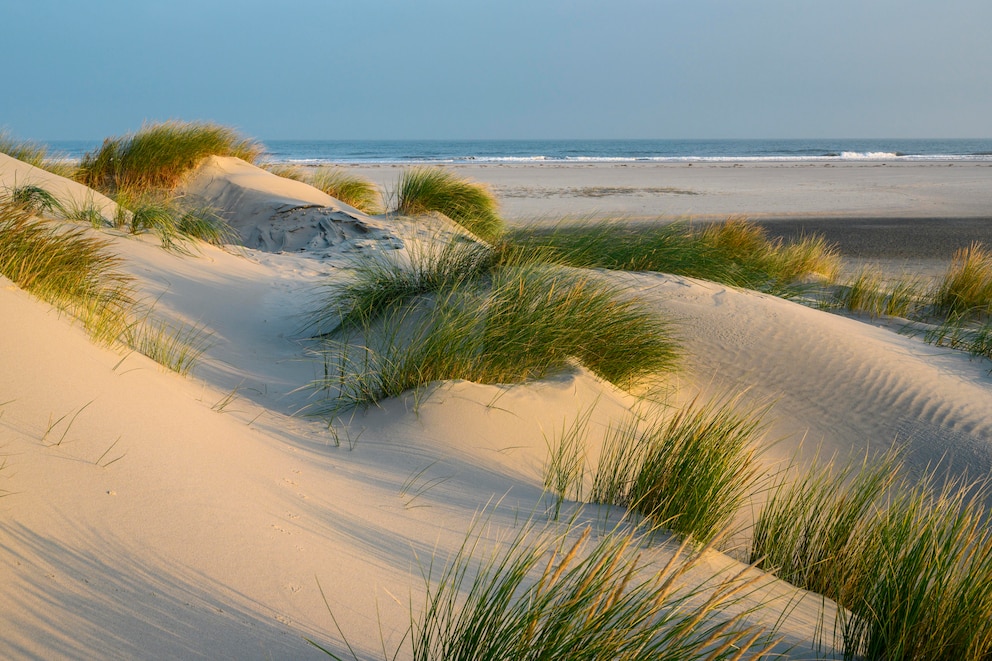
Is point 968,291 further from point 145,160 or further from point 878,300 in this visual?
point 145,160

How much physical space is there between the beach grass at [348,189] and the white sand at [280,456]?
5.60 m

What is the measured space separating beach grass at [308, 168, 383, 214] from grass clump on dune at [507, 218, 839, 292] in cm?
471

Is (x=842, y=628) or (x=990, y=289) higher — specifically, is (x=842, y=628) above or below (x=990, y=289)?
below

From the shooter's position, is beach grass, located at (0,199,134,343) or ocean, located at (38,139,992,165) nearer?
beach grass, located at (0,199,134,343)

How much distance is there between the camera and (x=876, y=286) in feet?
24.8

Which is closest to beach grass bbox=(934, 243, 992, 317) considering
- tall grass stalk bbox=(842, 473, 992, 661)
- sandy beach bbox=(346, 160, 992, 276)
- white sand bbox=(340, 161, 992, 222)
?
sandy beach bbox=(346, 160, 992, 276)

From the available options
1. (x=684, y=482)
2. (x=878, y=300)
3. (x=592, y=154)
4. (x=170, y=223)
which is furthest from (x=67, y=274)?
(x=592, y=154)

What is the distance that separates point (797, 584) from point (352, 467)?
1.61m

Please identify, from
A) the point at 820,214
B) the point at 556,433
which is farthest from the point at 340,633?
the point at 820,214

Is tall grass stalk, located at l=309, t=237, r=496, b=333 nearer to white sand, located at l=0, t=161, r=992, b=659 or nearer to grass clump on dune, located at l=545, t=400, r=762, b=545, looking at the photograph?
white sand, located at l=0, t=161, r=992, b=659

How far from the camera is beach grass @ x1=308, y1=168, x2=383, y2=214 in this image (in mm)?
10977

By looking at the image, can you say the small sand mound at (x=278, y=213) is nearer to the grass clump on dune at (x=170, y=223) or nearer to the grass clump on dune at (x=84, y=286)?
the grass clump on dune at (x=170, y=223)

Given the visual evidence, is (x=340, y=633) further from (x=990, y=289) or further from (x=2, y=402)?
(x=990, y=289)

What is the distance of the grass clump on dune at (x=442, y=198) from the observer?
9492mm
